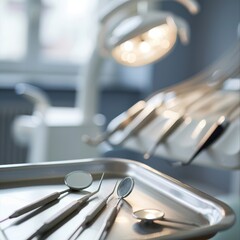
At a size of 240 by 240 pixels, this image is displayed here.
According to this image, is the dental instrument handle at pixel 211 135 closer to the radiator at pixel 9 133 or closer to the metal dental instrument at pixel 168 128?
the metal dental instrument at pixel 168 128

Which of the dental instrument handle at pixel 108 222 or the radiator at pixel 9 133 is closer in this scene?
the dental instrument handle at pixel 108 222

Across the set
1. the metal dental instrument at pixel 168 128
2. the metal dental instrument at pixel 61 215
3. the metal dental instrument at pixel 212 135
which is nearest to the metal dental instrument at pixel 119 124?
the metal dental instrument at pixel 168 128

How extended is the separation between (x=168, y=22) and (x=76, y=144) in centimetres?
69

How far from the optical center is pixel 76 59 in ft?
10.9

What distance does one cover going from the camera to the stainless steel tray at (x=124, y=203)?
1.84ft

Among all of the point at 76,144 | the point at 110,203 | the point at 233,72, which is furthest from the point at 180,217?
the point at 76,144

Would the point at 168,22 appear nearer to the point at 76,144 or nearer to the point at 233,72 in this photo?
the point at 233,72

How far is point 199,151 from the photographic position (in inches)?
32.6

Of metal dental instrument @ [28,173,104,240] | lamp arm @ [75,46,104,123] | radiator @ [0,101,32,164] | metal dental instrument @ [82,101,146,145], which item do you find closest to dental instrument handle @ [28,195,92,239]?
metal dental instrument @ [28,173,104,240]

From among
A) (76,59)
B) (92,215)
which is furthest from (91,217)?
(76,59)

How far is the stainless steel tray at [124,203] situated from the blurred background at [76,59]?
7.15ft

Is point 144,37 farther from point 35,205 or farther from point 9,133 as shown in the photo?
point 9,133

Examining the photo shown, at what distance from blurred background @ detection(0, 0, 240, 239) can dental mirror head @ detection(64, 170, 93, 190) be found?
224cm

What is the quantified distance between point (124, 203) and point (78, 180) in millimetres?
105
